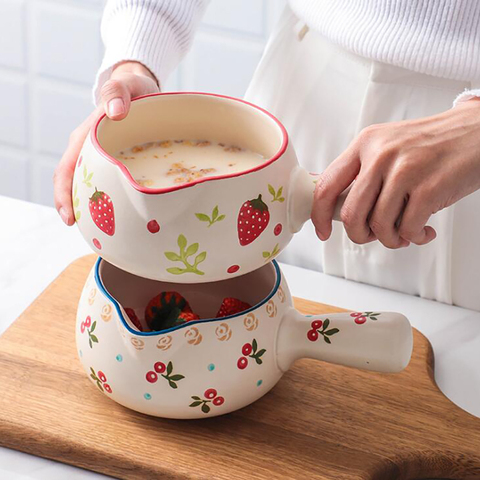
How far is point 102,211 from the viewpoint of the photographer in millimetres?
604

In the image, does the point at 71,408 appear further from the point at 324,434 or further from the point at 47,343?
the point at 324,434

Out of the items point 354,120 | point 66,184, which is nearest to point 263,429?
point 66,184

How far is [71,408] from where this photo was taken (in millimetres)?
709

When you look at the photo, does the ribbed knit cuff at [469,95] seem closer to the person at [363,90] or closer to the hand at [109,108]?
the person at [363,90]

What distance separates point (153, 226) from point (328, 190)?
0.14 metres

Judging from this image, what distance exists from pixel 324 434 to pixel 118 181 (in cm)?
28

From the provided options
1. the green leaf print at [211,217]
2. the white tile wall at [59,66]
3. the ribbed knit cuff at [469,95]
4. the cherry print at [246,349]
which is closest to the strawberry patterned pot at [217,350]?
the cherry print at [246,349]

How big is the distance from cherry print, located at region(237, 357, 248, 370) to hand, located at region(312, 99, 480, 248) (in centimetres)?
12

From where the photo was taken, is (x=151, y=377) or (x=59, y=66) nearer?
(x=151, y=377)

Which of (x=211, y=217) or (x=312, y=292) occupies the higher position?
(x=211, y=217)

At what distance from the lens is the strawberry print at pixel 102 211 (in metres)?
0.60

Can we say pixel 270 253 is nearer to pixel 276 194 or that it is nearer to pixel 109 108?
pixel 276 194

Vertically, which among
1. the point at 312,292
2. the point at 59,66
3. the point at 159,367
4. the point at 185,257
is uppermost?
the point at 185,257

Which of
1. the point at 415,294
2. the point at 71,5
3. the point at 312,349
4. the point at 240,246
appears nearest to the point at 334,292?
the point at 415,294
